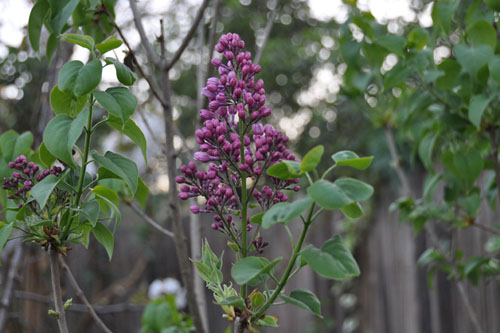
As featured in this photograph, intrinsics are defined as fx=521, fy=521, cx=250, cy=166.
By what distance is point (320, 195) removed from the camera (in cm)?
50

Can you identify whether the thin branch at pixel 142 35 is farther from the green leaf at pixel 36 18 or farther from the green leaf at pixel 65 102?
the green leaf at pixel 65 102

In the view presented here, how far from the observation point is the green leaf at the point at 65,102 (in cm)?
71

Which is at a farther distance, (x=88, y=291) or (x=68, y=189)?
(x=88, y=291)

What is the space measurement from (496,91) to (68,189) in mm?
1005

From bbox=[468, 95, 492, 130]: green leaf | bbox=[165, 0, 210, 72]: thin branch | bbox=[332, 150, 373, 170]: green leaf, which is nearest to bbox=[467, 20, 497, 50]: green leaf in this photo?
bbox=[468, 95, 492, 130]: green leaf

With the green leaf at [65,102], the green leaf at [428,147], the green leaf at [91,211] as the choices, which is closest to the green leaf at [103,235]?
the green leaf at [91,211]

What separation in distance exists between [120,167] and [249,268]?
23cm

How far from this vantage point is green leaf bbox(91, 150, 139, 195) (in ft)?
2.21

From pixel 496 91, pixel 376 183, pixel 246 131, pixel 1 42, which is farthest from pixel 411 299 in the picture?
pixel 246 131

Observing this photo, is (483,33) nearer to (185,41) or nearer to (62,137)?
(185,41)

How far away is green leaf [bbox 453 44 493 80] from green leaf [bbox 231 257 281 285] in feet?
2.61

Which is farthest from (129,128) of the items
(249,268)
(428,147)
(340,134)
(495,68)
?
(340,134)

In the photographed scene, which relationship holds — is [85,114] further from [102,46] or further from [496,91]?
[496,91]

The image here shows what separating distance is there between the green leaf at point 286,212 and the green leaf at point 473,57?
2.58 ft
